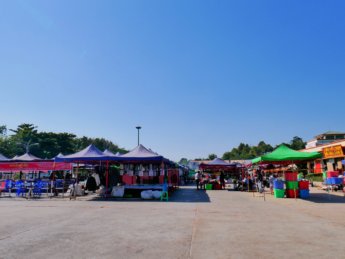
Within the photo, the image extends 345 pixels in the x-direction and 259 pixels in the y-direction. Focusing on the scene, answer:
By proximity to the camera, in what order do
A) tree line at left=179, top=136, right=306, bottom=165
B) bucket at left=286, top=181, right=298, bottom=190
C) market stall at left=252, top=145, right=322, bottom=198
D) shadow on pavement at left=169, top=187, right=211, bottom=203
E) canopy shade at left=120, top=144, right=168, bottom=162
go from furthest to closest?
tree line at left=179, top=136, right=306, bottom=165, canopy shade at left=120, top=144, right=168, bottom=162, bucket at left=286, top=181, right=298, bottom=190, market stall at left=252, top=145, right=322, bottom=198, shadow on pavement at left=169, top=187, right=211, bottom=203

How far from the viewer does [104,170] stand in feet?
70.2

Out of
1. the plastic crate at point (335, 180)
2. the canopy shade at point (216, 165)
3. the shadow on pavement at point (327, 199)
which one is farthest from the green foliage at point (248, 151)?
the shadow on pavement at point (327, 199)

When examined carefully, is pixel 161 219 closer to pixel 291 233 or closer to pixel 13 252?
pixel 291 233

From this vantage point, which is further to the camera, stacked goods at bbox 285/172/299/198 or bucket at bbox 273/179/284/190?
bucket at bbox 273/179/284/190

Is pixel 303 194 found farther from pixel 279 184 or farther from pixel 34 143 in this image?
pixel 34 143

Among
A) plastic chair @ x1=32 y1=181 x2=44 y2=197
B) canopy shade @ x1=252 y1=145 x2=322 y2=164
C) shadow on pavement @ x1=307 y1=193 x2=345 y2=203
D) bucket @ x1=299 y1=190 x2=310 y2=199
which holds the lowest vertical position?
shadow on pavement @ x1=307 y1=193 x2=345 y2=203

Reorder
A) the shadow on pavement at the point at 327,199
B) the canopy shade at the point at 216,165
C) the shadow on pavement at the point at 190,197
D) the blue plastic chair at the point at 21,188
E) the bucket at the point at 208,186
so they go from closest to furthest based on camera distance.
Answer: the shadow on pavement at the point at 327,199
the shadow on pavement at the point at 190,197
the blue plastic chair at the point at 21,188
the canopy shade at the point at 216,165
the bucket at the point at 208,186

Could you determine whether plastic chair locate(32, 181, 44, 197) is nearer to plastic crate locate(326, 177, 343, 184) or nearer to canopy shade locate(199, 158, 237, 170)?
canopy shade locate(199, 158, 237, 170)

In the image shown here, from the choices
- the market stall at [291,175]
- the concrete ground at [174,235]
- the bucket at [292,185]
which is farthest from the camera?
the bucket at [292,185]

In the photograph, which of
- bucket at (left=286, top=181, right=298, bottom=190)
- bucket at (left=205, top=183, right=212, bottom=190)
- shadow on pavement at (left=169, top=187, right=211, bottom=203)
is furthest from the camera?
bucket at (left=205, top=183, right=212, bottom=190)

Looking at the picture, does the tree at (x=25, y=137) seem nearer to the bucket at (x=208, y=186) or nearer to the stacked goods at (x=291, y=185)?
the bucket at (x=208, y=186)

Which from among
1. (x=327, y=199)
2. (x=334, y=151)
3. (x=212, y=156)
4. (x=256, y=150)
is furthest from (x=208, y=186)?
(x=212, y=156)

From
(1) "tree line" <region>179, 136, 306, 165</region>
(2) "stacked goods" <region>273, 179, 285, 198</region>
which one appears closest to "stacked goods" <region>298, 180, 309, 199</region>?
(2) "stacked goods" <region>273, 179, 285, 198</region>

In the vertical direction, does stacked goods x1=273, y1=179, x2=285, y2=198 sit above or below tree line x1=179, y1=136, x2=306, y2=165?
below
